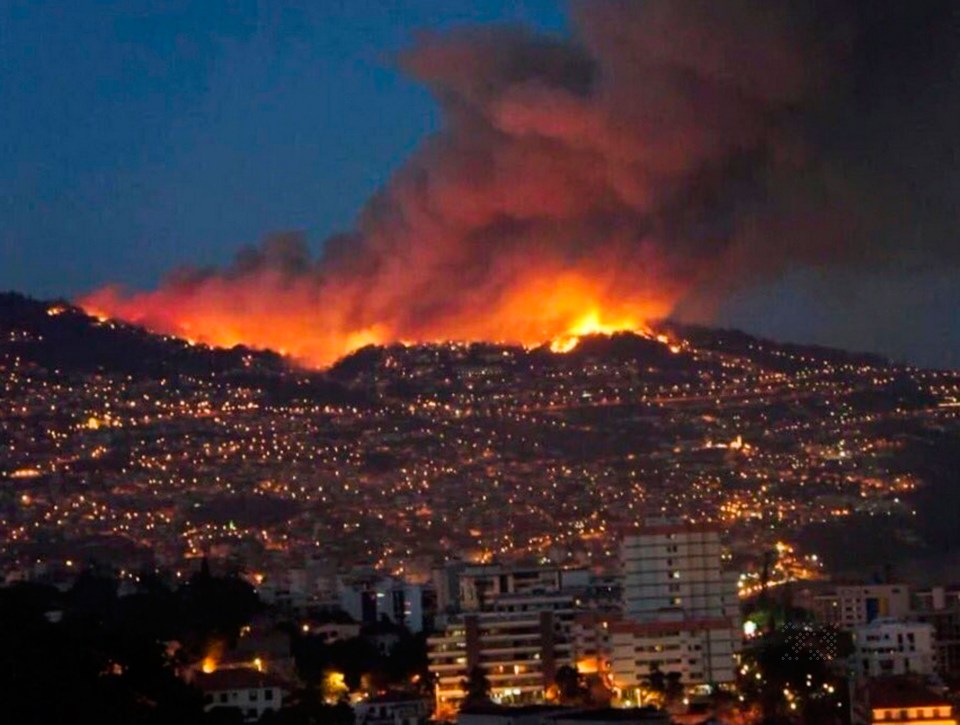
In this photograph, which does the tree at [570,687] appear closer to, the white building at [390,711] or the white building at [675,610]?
the white building at [675,610]

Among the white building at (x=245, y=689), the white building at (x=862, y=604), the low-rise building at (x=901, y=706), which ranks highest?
the white building at (x=862, y=604)

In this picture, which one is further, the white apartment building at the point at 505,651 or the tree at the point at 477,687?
the white apartment building at the point at 505,651

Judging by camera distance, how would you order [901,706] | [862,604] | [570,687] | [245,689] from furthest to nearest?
[862,604] → [570,687] → [245,689] → [901,706]

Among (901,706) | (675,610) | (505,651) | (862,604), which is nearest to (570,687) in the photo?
(505,651)

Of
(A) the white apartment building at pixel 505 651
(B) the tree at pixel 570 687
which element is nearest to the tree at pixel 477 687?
(A) the white apartment building at pixel 505 651

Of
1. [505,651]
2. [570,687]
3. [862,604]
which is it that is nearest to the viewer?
[570,687]

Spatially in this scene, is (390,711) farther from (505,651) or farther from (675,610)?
(675,610)

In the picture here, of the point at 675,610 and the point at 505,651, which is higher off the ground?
the point at 675,610

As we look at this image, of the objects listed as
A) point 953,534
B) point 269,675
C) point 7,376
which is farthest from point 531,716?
point 7,376

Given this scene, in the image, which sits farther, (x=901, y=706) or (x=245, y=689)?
(x=245, y=689)
